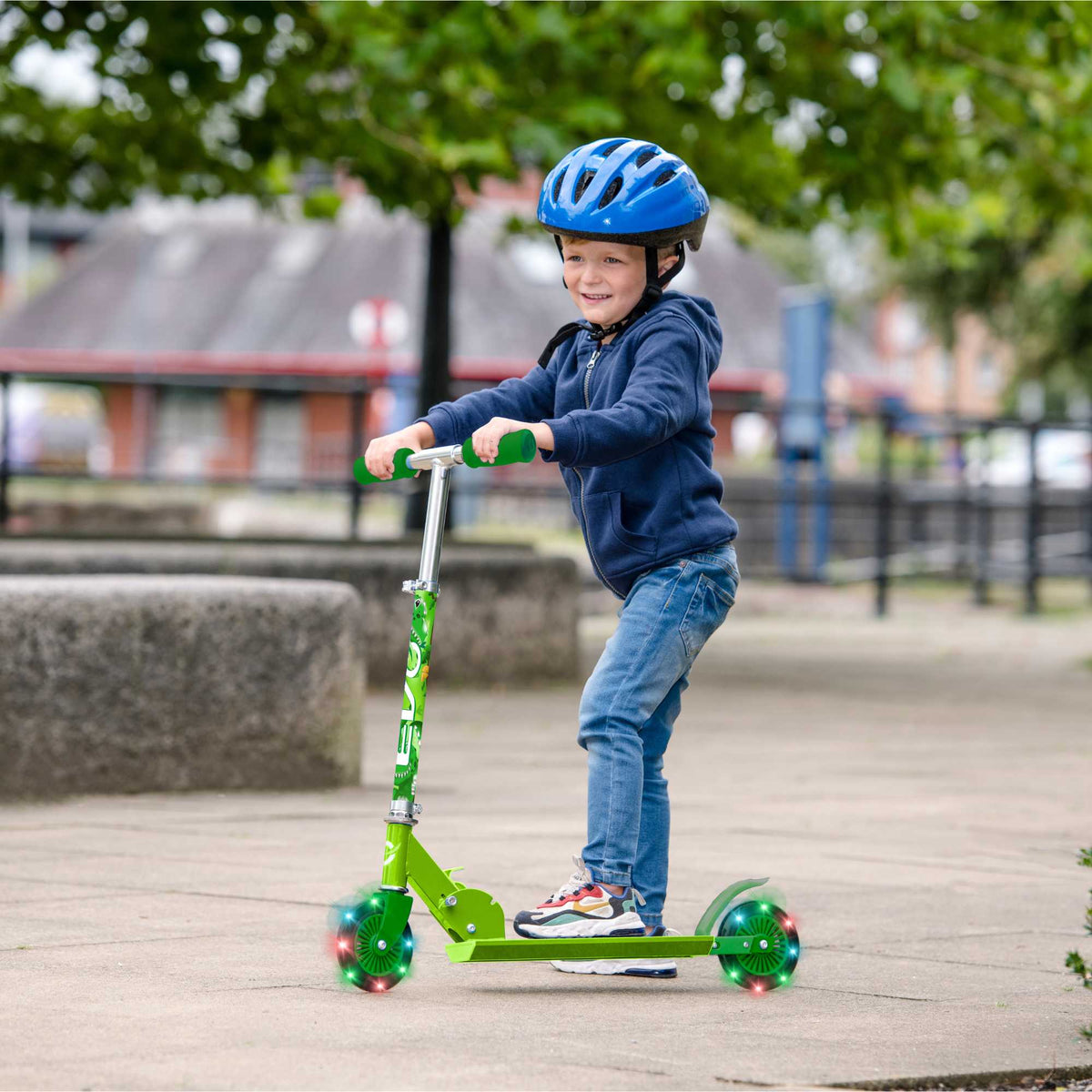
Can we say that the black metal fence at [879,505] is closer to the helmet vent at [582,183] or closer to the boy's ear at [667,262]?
the boy's ear at [667,262]

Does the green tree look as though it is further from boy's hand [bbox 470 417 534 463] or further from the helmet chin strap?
boy's hand [bbox 470 417 534 463]

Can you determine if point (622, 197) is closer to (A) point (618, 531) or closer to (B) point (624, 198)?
(B) point (624, 198)

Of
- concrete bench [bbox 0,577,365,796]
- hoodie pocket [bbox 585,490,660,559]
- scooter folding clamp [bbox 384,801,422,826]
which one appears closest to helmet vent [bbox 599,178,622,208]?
hoodie pocket [bbox 585,490,660,559]

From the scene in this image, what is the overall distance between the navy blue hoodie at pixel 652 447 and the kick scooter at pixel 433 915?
0.28 m

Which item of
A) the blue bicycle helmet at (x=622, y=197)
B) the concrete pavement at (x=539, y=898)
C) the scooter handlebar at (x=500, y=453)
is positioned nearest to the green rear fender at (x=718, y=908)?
the concrete pavement at (x=539, y=898)

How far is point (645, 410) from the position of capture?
10.6 ft

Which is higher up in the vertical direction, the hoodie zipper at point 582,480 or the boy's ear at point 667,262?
→ the boy's ear at point 667,262

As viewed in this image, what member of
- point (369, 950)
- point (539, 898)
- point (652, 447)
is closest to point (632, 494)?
point (652, 447)

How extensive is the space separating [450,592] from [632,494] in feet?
17.1

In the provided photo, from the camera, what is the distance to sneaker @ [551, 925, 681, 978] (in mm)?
3523

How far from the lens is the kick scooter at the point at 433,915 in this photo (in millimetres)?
3211

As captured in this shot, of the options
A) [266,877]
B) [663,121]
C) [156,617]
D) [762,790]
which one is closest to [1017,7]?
[663,121]

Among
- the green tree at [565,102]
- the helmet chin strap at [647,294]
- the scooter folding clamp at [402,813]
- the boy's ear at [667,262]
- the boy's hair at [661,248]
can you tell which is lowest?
the scooter folding clamp at [402,813]

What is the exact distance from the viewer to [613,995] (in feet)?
11.1
